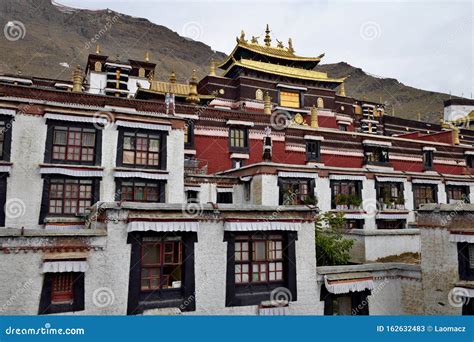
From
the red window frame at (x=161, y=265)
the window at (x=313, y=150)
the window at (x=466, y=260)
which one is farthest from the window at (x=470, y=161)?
the red window frame at (x=161, y=265)

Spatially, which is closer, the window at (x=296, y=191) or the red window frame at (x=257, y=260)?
the red window frame at (x=257, y=260)

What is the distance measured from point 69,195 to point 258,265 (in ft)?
34.5

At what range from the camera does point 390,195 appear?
27469mm

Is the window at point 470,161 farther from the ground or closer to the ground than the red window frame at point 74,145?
farther from the ground

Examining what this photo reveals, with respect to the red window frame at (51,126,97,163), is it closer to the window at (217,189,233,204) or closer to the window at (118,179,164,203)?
the window at (118,179,164,203)

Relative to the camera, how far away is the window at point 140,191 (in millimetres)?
19562

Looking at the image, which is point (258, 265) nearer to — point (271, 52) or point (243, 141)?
point (243, 141)

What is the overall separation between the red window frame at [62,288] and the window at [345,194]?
17585mm

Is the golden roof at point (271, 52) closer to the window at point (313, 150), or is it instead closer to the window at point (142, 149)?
the window at point (313, 150)

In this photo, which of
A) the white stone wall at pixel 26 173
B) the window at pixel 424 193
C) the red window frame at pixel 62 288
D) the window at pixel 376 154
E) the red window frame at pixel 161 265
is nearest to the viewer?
the red window frame at pixel 62 288

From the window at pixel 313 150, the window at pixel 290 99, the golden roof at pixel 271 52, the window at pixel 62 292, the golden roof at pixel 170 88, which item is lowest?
the window at pixel 62 292

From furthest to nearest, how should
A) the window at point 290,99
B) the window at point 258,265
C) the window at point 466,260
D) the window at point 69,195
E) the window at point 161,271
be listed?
the window at point 290,99 < the window at point 69,195 < the window at point 466,260 < the window at point 258,265 < the window at point 161,271

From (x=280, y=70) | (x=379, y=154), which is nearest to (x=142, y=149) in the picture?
(x=379, y=154)

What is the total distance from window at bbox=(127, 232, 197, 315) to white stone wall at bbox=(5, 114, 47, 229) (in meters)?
8.60
